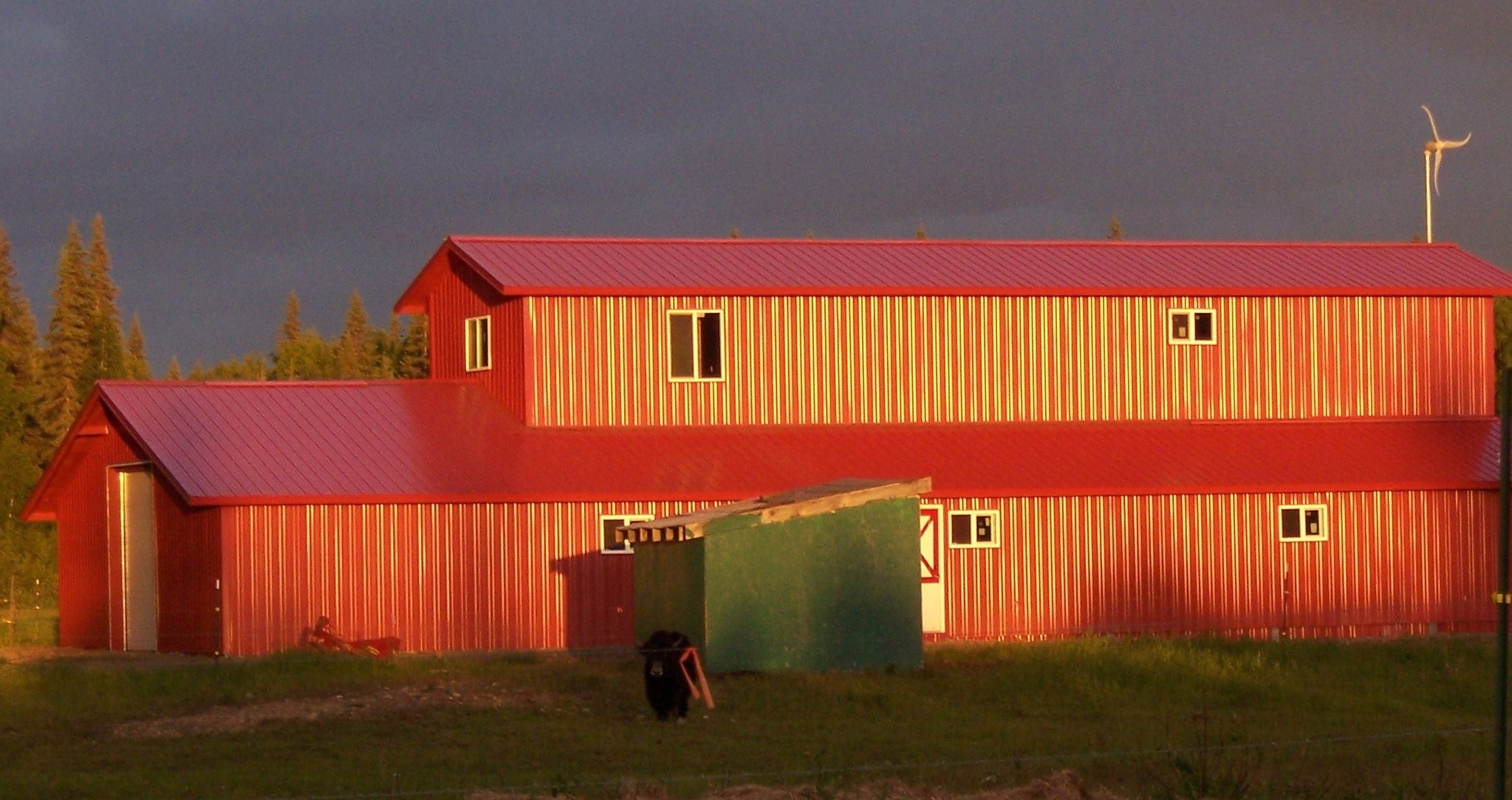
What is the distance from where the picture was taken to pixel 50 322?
258 feet

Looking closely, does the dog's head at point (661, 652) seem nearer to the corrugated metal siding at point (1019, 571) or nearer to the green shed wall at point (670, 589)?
the green shed wall at point (670, 589)

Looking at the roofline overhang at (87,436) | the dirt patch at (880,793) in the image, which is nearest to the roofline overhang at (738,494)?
the roofline overhang at (87,436)

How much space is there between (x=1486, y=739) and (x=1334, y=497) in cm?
1463

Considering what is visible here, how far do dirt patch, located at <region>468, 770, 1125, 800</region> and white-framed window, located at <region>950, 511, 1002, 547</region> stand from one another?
58.2ft

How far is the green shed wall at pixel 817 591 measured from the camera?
89.7ft

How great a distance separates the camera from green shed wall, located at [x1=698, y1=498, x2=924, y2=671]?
27.3 metres

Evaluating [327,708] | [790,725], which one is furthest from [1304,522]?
[327,708]

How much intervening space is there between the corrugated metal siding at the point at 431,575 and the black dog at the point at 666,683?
381 inches

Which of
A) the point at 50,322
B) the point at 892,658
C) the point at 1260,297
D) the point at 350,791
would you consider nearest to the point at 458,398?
the point at 892,658

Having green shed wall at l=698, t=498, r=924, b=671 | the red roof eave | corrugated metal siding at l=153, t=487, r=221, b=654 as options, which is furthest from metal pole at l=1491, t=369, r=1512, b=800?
the red roof eave

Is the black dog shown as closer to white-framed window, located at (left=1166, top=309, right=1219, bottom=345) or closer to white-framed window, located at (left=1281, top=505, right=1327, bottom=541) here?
white-framed window, located at (left=1281, top=505, right=1327, bottom=541)

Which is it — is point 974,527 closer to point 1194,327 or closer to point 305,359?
point 1194,327

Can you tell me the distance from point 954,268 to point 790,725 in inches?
666

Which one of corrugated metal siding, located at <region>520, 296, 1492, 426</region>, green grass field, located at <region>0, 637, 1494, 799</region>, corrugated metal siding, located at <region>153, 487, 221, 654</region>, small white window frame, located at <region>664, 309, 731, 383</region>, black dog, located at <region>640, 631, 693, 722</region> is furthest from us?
small white window frame, located at <region>664, 309, 731, 383</region>
